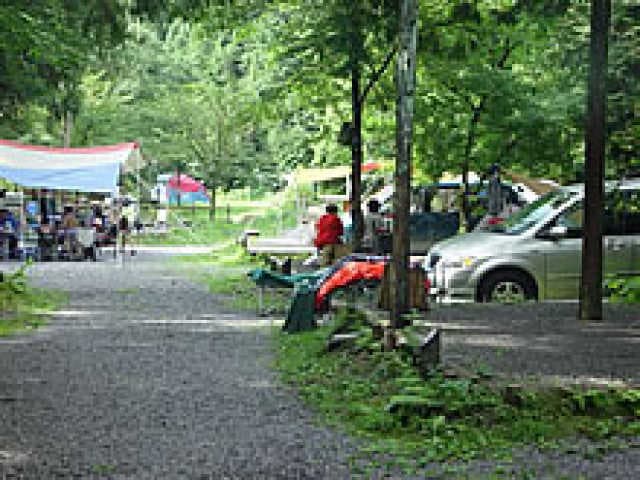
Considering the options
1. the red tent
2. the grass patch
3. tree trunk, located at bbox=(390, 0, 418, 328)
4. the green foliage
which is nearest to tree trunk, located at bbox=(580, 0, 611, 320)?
tree trunk, located at bbox=(390, 0, 418, 328)

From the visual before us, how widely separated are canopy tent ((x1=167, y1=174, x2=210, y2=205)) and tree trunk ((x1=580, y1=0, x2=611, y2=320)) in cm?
4047

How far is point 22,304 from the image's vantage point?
579 inches

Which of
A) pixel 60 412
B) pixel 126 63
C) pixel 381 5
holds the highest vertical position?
pixel 126 63

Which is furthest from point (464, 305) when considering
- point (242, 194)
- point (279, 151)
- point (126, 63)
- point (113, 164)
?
point (242, 194)

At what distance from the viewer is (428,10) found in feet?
52.0

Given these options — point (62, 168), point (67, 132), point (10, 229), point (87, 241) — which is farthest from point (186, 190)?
point (62, 168)

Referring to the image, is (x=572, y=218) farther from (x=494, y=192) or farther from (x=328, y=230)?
(x=494, y=192)

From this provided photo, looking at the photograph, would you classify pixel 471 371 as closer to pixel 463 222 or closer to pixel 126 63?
pixel 463 222

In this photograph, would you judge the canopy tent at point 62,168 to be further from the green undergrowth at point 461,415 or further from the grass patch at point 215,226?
the green undergrowth at point 461,415

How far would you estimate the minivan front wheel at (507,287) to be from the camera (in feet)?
43.8

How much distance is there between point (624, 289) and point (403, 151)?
16.2ft

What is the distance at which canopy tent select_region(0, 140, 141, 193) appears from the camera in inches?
944

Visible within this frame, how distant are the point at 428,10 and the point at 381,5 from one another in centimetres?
193

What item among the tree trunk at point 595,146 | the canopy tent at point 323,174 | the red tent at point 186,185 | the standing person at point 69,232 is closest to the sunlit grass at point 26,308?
the tree trunk at point 595,146
